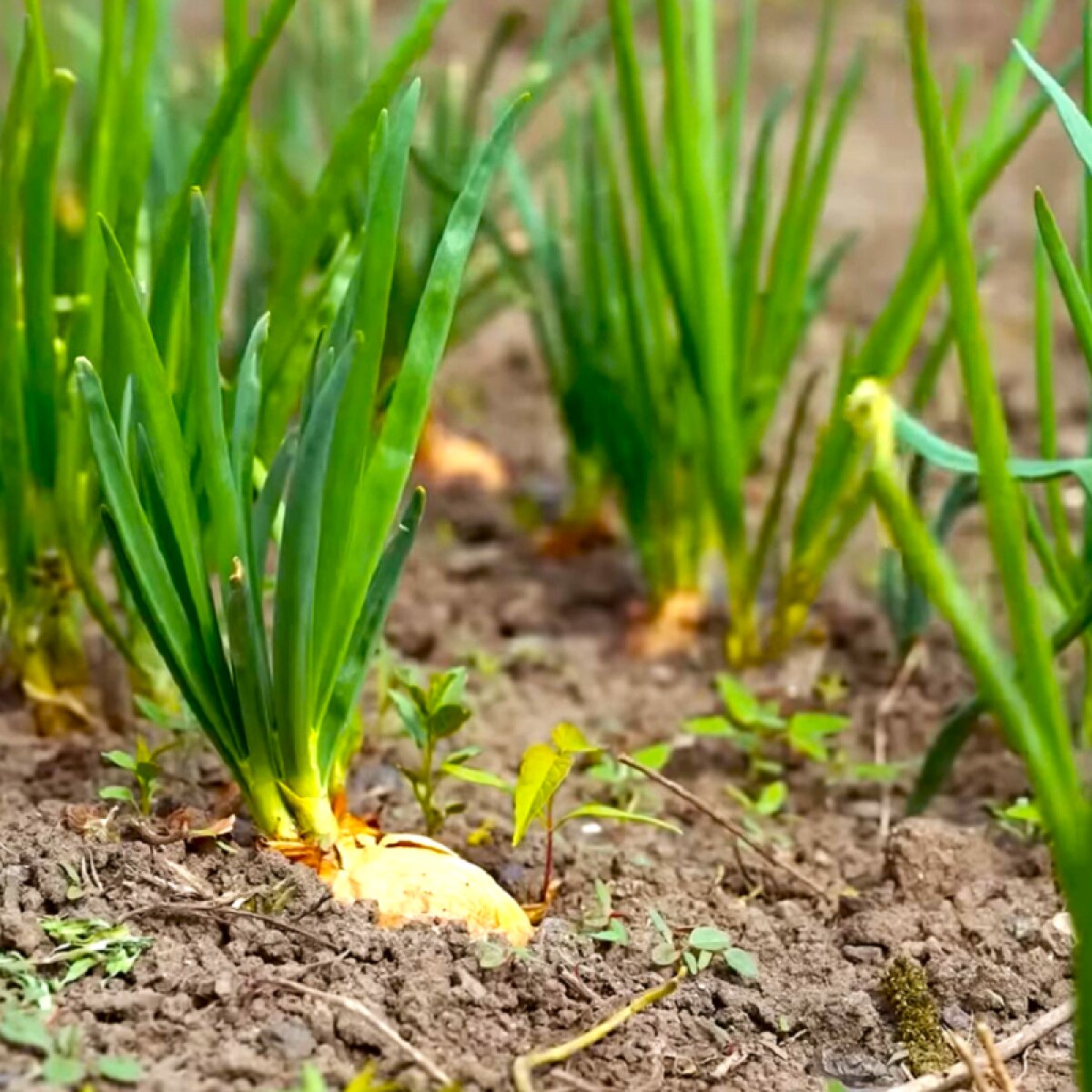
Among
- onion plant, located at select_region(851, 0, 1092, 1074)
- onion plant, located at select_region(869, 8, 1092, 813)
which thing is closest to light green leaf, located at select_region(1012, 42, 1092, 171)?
onion plant, located at select_region(869, 8, 1092, 813)

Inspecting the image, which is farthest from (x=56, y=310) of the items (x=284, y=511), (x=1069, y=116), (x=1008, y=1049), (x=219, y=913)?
(x=1008, y=1049)

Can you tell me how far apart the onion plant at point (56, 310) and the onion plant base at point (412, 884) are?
30 cm

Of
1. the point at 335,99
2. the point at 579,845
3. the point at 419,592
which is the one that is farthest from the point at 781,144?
the point at 579,845

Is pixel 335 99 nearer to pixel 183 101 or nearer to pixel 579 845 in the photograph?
pixel 183 101

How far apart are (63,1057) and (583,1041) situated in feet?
0.84

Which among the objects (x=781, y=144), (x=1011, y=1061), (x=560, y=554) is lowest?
(x=560, y=554)

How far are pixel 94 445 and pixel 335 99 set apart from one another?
1220mm

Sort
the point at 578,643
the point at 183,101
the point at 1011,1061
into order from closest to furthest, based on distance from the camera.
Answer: the point at 1011,1061 < the point at 578,643 < the point at 183,101

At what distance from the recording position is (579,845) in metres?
1.02

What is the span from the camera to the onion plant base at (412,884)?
2.79 feet

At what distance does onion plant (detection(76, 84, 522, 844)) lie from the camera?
83 centimetres

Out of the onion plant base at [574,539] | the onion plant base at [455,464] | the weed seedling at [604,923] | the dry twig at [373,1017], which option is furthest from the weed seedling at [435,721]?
the onion plant base at [455,464]

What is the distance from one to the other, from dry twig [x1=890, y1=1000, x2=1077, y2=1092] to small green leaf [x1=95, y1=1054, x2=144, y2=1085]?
1.27ft

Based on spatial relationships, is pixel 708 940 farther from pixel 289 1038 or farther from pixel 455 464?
pixel 455 464
